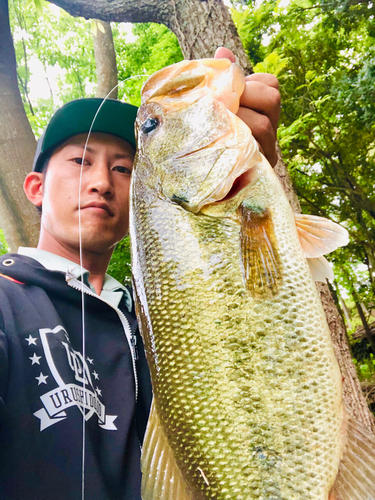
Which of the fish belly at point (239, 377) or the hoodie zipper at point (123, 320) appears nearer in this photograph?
the fish belly at point (239, 377)

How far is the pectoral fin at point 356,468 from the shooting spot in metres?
Result: 1.08

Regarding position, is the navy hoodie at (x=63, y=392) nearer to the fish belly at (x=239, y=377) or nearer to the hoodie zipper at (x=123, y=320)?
the hoodie zipper at (x=123, y=320)

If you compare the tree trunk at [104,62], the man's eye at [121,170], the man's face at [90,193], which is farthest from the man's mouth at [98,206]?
the tree trunk at [104,62]

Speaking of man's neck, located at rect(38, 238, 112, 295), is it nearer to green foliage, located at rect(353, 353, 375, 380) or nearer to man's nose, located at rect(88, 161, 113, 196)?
man's nose, located at rect(88, 161, 113, 196)

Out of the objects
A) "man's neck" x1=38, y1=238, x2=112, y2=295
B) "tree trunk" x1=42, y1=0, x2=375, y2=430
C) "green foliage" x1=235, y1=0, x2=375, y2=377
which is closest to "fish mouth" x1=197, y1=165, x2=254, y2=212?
"man's neck" x1=38, y1=238, x2=112, y2=295

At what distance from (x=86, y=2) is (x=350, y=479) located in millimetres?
4431

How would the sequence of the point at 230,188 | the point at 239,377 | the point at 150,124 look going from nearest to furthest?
the point at 239,377 → the point at 230,188 → the point at 150,124

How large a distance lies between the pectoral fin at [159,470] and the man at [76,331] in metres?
0.28

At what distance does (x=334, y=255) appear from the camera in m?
10.8

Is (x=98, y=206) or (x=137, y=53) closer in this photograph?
(x=98, y=206)

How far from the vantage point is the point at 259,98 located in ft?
5.43

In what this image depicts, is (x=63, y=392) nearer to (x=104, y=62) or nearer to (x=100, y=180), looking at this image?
(x=100, y=180)

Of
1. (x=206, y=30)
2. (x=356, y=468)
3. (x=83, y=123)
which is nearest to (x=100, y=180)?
(x=83, y=123)

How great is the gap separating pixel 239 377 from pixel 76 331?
1029mm
